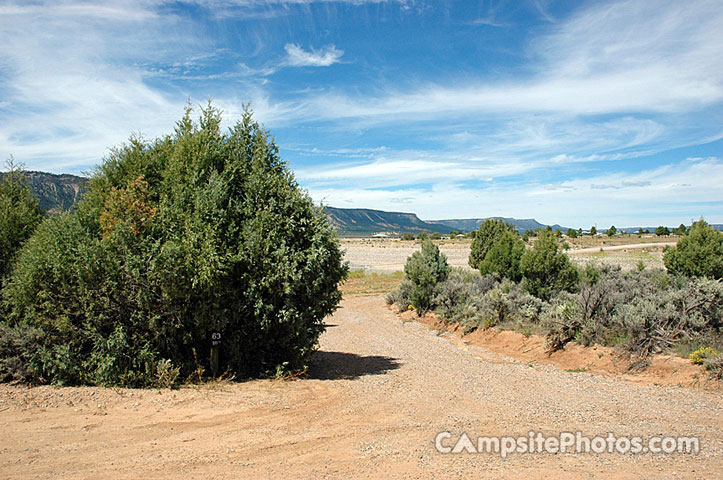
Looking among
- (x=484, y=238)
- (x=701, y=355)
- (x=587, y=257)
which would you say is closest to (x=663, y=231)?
(x=587, y=257)

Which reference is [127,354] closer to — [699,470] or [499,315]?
[699,470]

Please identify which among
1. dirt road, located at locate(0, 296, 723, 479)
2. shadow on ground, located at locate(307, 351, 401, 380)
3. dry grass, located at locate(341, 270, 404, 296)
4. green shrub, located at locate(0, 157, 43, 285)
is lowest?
dry grass, located at locate(341, 270, 404, 296)

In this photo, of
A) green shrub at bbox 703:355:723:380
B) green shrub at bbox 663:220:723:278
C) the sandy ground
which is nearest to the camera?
green shrub at bbox 703:355:723:380

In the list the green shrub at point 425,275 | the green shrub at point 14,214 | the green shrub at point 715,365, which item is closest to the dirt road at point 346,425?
the green shrub at point 715,365

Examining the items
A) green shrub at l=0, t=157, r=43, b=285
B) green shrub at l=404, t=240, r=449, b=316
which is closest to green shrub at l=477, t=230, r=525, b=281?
green shrub at l=404, t=240, r=449, b=316

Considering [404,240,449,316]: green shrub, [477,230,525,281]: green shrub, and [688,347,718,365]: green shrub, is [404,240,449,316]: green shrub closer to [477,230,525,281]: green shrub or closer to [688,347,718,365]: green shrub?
[477,230,525,281]: green shrub

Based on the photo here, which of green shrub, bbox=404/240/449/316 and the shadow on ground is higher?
green shrub, bbox=404/240/449/316

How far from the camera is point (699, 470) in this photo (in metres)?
4.88

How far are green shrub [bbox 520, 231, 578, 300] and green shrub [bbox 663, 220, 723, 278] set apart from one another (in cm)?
347

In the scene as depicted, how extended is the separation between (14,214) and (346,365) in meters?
7.31

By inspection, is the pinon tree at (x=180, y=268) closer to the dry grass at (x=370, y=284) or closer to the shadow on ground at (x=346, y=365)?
the shadow on ground at (x=346, y=365)

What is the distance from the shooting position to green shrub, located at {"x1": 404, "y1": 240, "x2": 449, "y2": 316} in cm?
1786

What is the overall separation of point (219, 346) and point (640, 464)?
6.56 m

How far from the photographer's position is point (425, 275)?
17.8 m
